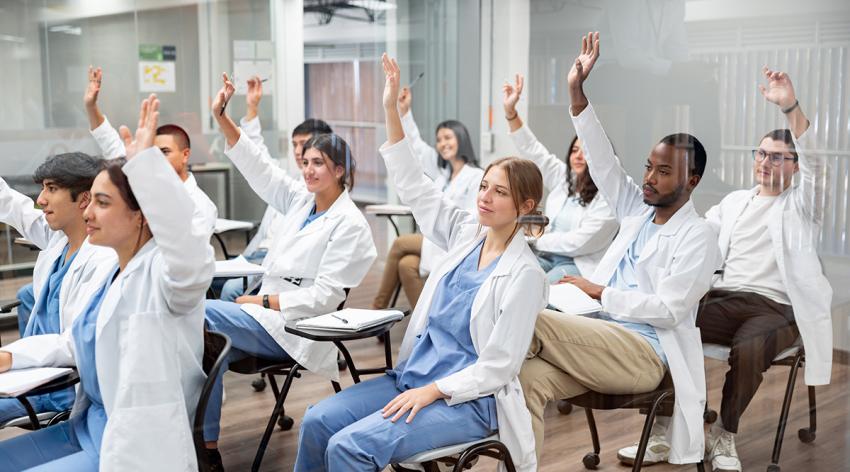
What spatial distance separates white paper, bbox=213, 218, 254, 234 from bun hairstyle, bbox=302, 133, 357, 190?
0.71 meters

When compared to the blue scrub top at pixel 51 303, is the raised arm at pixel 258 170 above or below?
above

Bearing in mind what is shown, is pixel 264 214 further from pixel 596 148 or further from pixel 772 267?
pixel 772 267

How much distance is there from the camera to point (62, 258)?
105 inches

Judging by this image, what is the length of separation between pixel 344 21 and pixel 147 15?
125cm

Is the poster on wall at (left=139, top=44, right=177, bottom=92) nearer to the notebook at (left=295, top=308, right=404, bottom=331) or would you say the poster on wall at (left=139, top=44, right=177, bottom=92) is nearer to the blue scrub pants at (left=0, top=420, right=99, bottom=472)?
the notebook at (left=295, top=308, right=404, bottom=331)

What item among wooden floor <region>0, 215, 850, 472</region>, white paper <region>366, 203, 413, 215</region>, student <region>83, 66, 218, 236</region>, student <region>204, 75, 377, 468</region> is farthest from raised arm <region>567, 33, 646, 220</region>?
white paper <region>366, 203, 413, 215</region>

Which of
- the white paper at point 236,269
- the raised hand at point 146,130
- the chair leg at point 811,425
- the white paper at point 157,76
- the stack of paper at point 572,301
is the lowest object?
the chair leg at point 811,425

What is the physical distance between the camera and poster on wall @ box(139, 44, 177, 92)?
3.93 metres

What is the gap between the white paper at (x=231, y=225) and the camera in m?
3.75

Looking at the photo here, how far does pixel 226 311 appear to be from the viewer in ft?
9.64

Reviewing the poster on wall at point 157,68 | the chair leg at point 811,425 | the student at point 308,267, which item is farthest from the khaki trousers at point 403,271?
the chair leg at point 811,425

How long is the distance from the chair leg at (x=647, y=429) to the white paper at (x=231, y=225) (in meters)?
1.92

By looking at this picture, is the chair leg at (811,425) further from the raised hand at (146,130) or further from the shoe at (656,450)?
the raised hand at (146,130)

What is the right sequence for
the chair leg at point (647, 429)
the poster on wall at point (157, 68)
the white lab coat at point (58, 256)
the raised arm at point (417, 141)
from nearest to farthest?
the white lab coat at point (58, 256) < the chair leg at point (647, 429) < the poster on wall at point (157, 68) < the raised arm at point (417, 141)
